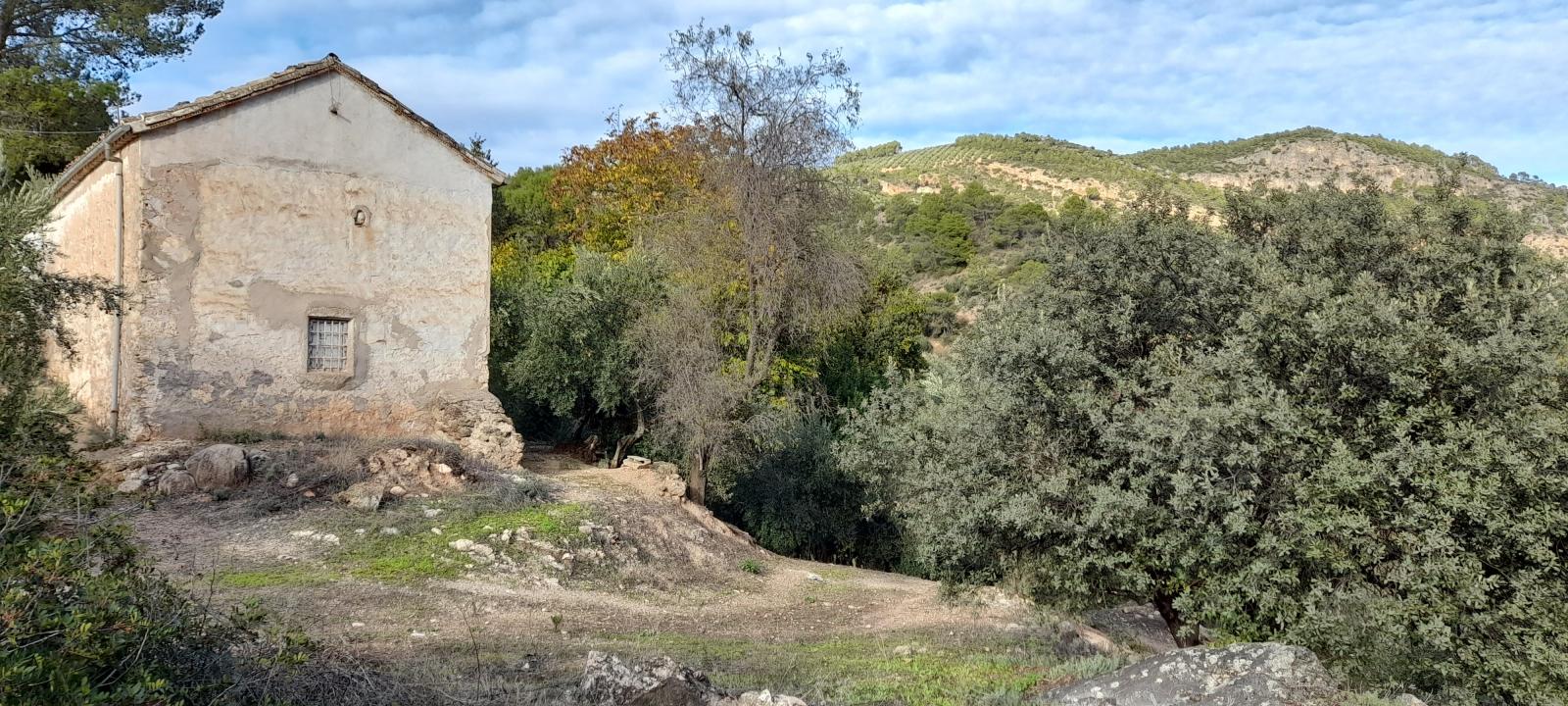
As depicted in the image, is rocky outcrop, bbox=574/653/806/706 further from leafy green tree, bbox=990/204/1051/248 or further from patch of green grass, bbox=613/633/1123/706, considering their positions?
leafy green tree, bbox=990/204/1051/248

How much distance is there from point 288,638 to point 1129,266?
9095 millimetres

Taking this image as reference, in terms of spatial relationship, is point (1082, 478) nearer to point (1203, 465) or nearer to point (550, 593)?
A: point (1203, 465)

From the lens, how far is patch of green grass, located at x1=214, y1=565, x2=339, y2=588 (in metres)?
11.3

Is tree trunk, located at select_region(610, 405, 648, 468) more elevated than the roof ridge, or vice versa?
the roof ridge

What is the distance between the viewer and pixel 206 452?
1446 centimetres

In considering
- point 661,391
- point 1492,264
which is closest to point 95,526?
point 1492,264

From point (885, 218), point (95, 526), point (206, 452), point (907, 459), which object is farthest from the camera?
point (885, 218)

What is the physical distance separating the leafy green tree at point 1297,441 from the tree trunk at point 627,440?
12.2 metres

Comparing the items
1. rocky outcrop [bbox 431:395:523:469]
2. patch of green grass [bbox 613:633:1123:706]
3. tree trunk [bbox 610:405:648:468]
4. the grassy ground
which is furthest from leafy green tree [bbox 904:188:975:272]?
patch of green grass [bbox 613:633:1123:706]

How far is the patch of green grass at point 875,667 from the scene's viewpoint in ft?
29.2

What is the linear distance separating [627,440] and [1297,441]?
1700cm

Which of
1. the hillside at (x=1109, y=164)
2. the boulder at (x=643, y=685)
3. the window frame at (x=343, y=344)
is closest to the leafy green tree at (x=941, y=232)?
the hillside at (x=1109, y=164)

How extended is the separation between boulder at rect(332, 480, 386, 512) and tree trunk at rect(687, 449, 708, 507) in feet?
24.1

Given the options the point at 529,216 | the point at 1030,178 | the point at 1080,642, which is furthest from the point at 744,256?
the point at 1030,178
